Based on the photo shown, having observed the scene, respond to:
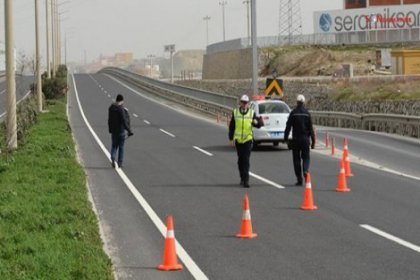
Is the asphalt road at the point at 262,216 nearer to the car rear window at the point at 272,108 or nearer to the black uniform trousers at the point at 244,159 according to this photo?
the black uniform trousers at the point at 244,159

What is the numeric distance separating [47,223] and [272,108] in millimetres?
16442

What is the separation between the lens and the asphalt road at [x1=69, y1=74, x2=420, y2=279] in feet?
29.1

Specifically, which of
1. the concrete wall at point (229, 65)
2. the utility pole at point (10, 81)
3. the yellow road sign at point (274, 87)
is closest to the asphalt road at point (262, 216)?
the utility pole at point (10, 81)

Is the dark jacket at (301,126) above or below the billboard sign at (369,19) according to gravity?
below

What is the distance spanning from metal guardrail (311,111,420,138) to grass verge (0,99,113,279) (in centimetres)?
1642

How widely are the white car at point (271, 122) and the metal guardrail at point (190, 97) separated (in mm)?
15107

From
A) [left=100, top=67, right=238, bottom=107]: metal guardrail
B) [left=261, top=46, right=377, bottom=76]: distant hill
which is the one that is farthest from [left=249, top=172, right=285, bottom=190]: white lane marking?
[left=261, top=46, right=377, bottom=76]: distant hill

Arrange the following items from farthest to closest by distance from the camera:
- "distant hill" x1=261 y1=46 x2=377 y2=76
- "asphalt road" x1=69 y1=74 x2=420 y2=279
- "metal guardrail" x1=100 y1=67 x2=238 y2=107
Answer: "distant hill" x1=261 y1=46 x2=377 y2=76 → "metal guardrail" x1=100 y1=67 x2=238 y2=107 → "asphalt road" x1=69 y1=74 x2=420 y2=279

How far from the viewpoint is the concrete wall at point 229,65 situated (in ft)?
280

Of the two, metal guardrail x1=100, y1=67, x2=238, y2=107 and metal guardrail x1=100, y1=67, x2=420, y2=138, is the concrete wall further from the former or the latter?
metal guardrail x1=100, y1=67, x2=420, y2=138

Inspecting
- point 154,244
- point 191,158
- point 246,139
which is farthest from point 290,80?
point 154,244

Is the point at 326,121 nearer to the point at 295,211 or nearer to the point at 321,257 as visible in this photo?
the point at 295,211

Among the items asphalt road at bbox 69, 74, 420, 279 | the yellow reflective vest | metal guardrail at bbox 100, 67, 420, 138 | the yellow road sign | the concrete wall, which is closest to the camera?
asphalt road at bbox 69, 74, 420, 279

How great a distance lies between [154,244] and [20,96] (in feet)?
142
